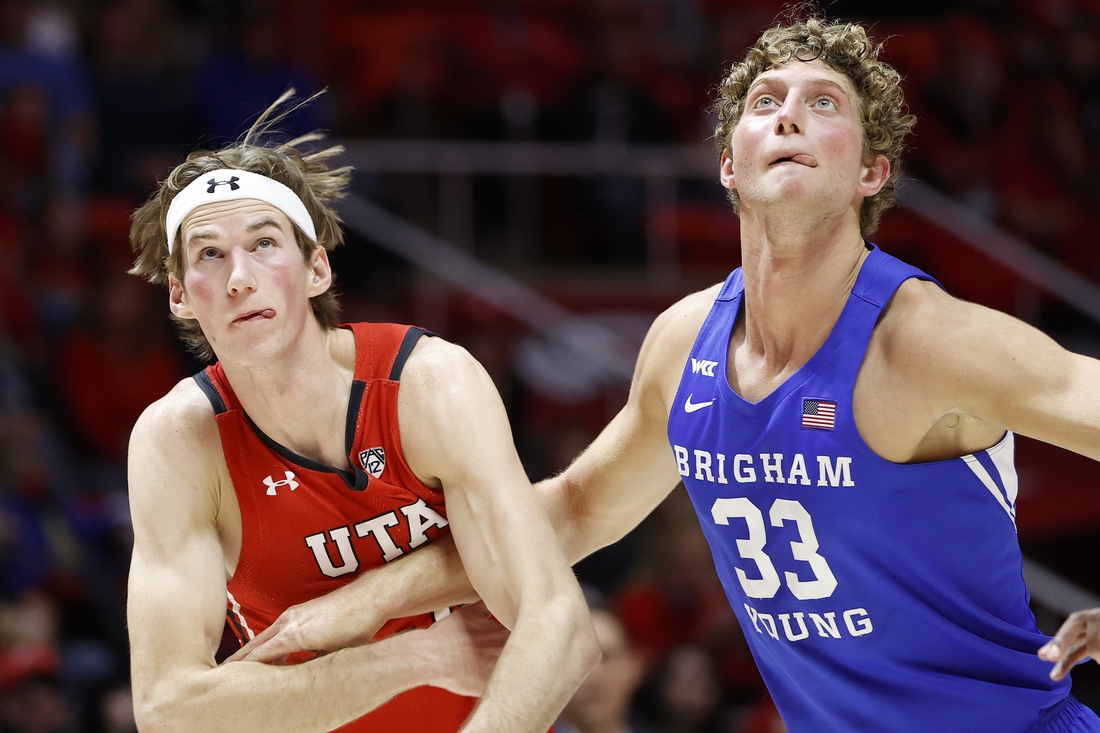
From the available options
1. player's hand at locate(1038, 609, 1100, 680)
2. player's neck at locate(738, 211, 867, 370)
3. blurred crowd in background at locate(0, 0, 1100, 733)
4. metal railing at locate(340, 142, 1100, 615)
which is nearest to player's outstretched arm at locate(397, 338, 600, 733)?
player's neck at locate(738, 211, 867, 370)

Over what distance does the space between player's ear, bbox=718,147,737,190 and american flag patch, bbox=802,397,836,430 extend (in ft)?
2.46

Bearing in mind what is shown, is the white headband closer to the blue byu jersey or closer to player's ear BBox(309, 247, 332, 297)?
player's ear BBox(309, 247, 332, 297)

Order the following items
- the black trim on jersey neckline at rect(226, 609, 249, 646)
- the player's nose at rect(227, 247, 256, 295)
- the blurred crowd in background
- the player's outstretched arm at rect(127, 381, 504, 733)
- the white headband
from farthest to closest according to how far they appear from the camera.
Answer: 1. the blurred crowd in background
2. the black trim on jersey neckline at rect(226, 609, 249, 646)
3. the white headband
4. the player's nose at rect(227, 247, 256, 295)
5. the player's outstretched arm at rect(127, 381, 504, 733)

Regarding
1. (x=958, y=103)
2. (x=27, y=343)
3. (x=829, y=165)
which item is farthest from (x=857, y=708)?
(x=958, y=103)

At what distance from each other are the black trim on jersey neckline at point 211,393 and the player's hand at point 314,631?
2.25 feet

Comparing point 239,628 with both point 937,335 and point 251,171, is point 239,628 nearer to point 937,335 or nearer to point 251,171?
point 251,171

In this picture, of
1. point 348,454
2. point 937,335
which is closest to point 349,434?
point 348,454

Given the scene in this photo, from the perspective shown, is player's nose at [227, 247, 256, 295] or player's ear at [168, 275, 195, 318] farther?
player's ear at [168, 275, 195, 318]

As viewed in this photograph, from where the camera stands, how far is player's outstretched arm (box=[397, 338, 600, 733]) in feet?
12.2

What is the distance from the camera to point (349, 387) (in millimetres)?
4262

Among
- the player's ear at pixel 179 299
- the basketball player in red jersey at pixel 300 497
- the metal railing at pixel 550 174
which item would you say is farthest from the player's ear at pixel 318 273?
the metal railing at pixel 550 174

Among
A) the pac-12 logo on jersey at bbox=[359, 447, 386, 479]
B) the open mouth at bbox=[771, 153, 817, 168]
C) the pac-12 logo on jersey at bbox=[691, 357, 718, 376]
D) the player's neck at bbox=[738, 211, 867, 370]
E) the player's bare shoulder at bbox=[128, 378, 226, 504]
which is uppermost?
the open mouth at bbox=[771, 153, 817, 168]

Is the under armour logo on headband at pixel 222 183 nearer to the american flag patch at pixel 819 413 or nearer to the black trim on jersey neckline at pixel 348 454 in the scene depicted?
the black trim on jersey neckline at pixel 348 454

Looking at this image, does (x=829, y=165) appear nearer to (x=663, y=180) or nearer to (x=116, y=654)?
(x=116, y=654)
